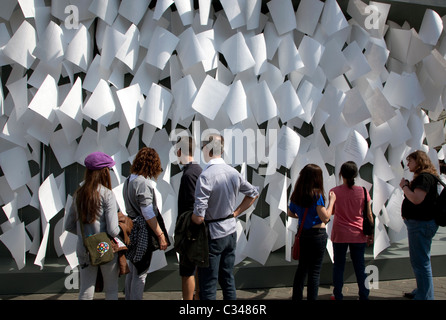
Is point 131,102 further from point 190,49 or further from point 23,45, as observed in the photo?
point 23,45

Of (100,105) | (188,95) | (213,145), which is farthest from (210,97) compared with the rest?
(213,145)

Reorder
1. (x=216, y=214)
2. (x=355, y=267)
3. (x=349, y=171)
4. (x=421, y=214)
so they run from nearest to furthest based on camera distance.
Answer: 1. (x=216, y=214)
2. (x=421, y=214)
3. (x=349, y=171)
4. (x=355, y=267)

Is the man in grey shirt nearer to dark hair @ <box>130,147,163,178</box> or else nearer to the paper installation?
dark hair @ <box>130,147,163,178</box>

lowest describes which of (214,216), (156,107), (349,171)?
(214,216)

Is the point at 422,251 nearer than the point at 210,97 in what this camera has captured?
Yes

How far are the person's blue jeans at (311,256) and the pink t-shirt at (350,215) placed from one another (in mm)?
412

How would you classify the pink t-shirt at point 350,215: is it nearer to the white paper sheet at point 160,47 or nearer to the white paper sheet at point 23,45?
the white paper sheet at point 160,47

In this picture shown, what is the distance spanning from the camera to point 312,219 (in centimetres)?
382

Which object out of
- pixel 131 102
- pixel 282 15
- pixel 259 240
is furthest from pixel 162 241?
pixel 282 15

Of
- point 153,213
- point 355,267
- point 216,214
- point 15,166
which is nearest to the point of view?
point 216,214

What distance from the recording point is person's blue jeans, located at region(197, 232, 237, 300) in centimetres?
337

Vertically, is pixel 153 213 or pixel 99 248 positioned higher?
pixel 153 213

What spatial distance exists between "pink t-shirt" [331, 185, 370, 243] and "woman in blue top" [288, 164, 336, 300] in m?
0.39

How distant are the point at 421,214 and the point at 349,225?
68 centimetres
